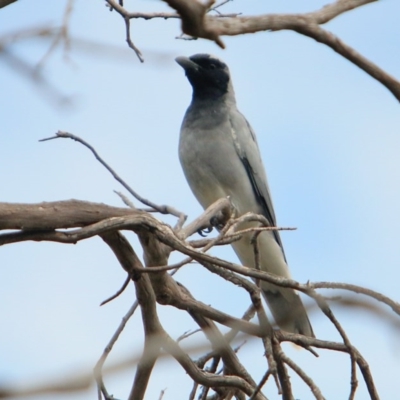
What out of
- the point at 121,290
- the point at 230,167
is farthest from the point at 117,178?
the point at 230,167

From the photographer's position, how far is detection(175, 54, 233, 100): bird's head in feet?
21.4

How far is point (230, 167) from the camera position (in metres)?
5.98

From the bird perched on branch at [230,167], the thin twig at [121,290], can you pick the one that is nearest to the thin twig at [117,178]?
the thin twig at [121,290]

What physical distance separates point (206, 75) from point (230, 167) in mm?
1032

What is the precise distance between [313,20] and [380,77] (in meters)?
0.33

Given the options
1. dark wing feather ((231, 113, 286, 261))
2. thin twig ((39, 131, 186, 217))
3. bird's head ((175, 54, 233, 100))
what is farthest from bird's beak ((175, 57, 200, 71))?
thin twig ((39, 131, 186, 217))

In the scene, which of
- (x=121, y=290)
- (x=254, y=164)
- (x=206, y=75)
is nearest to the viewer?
(x=121, y=290)

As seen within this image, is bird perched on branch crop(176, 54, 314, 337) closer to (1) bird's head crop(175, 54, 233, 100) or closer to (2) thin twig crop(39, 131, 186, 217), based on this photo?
(1) bird's head crop(175, 54, 233, 100)

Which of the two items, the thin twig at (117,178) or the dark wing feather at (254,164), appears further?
the dark wing feather at (254,164)

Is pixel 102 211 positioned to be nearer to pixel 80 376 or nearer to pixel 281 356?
pixel 281 356

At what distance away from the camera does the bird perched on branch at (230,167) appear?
5906 mm

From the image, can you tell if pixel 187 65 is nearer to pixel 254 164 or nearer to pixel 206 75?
pixel 206 75

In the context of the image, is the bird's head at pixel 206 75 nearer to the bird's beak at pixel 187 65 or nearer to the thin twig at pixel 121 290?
the bird's beak at pixel 187 65

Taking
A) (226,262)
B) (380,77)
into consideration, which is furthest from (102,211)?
(380,77)
